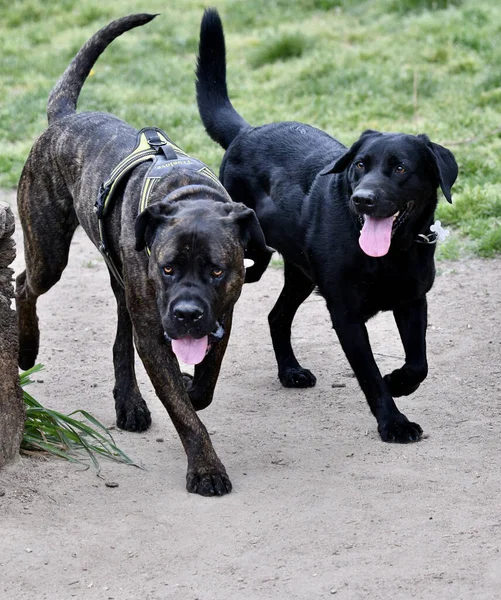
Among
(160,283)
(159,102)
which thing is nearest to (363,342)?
(160,283)

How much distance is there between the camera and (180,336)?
Result: 392 centimetres

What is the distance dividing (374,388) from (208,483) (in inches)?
38.2

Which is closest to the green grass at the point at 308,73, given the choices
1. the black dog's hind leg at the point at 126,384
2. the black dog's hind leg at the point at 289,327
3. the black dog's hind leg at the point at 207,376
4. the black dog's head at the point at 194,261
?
the black dog's hind leg at the point at 289,327

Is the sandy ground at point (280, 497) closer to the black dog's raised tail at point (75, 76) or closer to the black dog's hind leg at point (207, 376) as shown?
the black dog's hind leg at point (207, 376)

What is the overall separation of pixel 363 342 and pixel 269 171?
1.16 metres

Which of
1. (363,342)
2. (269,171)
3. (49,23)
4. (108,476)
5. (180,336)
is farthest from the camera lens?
(49,23)

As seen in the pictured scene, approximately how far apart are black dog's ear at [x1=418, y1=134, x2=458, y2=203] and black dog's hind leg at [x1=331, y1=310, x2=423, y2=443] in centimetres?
72

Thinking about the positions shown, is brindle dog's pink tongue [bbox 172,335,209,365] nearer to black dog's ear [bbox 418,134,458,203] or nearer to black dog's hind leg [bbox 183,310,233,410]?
black dog's hind leg [bbox 183,310,233,410]

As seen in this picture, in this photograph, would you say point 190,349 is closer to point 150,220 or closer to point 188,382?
point 150,220

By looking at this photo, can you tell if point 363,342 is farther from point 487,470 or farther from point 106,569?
point 106,569

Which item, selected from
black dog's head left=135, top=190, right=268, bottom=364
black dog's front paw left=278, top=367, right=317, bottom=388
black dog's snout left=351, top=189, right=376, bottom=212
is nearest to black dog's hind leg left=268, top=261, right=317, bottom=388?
black dog's front paw left=278, top=367, right=317, bottom=388

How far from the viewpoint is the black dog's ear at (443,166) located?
15.0 ft

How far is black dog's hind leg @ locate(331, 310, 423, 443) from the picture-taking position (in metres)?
4.63

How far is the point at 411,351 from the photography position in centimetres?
478
